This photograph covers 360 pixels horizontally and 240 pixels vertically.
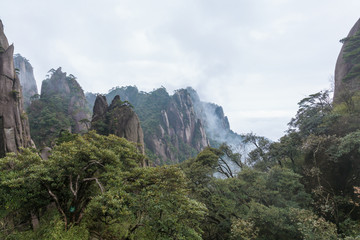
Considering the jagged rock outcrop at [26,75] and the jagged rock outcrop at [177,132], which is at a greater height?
the jagged rock outcrop at [26,75]

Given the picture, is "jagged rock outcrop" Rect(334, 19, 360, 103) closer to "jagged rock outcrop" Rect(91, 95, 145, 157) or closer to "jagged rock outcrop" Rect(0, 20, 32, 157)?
"jagged rock outcrop" Rect(91, 95, 145, 157)

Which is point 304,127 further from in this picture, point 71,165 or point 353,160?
point 71,165

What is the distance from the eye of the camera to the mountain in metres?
52.6

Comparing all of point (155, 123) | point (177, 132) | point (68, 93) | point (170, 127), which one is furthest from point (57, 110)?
point (177, 132)

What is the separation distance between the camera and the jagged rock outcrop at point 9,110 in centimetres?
1692

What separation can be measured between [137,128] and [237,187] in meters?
17.5

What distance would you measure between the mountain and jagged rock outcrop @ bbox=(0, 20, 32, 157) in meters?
29.9

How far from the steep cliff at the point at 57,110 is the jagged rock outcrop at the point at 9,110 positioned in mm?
10740

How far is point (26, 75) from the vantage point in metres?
60.0

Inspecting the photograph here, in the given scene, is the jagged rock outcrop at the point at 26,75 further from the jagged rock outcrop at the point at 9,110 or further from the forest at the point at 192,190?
the forest at the point at 192,190

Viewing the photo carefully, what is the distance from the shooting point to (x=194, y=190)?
13398 millimetres

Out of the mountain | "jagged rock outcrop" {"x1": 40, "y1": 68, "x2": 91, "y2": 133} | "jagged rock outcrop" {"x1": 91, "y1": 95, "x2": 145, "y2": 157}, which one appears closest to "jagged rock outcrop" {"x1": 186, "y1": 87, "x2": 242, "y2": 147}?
the mountain

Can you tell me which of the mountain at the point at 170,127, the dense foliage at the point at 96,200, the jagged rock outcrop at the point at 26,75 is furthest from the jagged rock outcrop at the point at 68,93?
the dense foliage at the point at 96,200

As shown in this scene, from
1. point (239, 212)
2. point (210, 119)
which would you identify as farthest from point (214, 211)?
point (210, 119)
